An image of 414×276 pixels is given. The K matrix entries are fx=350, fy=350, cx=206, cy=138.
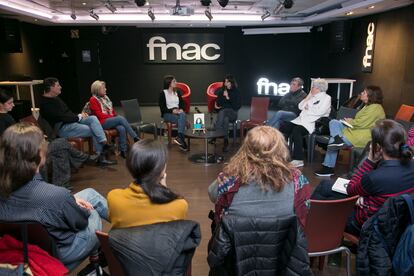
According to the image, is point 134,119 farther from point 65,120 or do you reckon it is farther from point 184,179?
point 184,179

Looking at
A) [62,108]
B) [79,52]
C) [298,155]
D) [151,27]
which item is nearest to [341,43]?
[298,155]

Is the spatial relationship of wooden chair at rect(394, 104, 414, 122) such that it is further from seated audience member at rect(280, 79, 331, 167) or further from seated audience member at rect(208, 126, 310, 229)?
seated audience member at rect(208, 126, 310, 229)

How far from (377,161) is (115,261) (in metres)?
1.92

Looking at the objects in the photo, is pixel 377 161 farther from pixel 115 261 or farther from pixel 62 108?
pixel 62 108

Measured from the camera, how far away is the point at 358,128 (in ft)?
15.6

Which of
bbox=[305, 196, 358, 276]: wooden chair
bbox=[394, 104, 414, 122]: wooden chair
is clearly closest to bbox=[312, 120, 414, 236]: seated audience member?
bbox=[305, 196, 358, 276]: wooden chair

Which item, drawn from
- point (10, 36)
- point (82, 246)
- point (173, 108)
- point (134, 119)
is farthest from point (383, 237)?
point (10, 36)

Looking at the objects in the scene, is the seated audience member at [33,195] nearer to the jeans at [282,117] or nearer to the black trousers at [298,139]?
the black trousers at [298,139]

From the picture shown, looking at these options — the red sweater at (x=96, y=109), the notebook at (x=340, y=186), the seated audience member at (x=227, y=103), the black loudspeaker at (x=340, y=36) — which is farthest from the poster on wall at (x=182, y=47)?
the notebook at (x=340, y=186)

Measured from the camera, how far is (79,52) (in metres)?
10.8

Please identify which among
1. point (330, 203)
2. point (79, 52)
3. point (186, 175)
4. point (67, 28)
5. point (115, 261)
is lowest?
point (186, 175)

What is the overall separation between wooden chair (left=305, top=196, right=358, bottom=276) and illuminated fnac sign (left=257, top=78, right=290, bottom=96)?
9.33 m

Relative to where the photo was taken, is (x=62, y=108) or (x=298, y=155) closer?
(x=62, y=108)

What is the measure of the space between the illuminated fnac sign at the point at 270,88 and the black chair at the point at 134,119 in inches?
225
